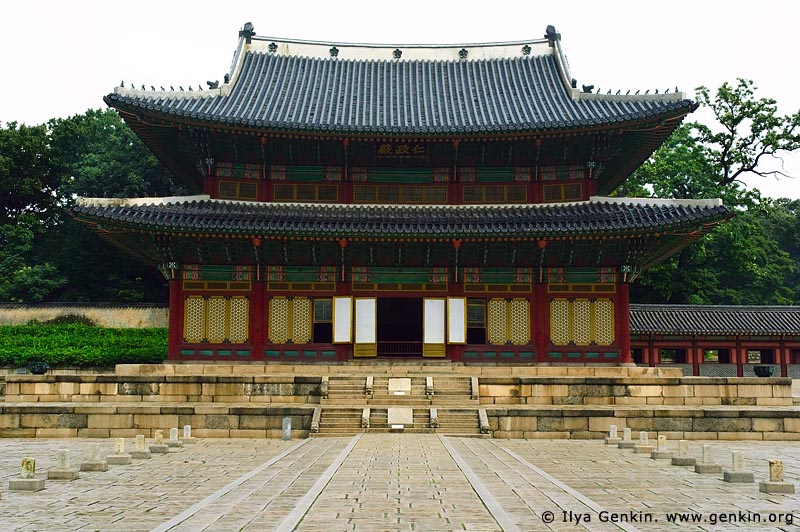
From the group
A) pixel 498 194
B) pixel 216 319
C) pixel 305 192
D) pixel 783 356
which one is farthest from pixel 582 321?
pixel 783 356

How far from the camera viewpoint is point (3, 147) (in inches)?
1857

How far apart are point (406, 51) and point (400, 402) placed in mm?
19302

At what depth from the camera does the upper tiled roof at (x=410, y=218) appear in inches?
997

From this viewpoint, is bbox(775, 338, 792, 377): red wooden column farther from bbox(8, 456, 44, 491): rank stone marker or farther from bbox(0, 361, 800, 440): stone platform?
bbox(8, 456, 44, 491): rank stone marker

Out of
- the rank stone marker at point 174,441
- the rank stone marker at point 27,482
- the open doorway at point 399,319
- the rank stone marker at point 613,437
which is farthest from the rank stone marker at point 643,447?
the open doorway at point 399,319

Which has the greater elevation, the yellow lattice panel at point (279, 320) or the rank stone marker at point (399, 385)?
the yellow lattice panel at point (279, 320)

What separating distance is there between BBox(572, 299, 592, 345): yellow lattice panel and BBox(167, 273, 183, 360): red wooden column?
49.4 feet

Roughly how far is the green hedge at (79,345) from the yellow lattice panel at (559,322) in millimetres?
19545

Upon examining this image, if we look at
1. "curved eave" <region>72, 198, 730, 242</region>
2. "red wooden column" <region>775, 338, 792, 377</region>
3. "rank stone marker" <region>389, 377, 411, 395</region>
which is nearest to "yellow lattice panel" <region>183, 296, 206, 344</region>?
"curved eave" <region>72, 198, 730, 242</region>

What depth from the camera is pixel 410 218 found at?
27.5m

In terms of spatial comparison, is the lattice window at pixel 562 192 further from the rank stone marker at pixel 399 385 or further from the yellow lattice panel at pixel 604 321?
the rank stone marker at pixel 399 385

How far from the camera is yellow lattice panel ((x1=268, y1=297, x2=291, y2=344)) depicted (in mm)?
27766

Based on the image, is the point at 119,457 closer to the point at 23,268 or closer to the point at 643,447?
the point at 643,447

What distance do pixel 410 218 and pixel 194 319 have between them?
914 centimetres
